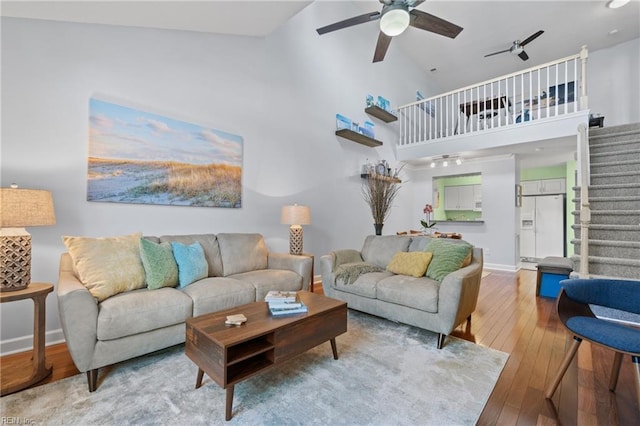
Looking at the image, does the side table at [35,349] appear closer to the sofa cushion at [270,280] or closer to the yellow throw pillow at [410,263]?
the sofa cushion at [270,280]

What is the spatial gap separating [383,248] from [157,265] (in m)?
2.31

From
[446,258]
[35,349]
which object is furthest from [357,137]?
Answer: [35,349]

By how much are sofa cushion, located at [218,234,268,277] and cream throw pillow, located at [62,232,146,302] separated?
2.59 ft

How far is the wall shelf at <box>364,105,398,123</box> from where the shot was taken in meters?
5.10

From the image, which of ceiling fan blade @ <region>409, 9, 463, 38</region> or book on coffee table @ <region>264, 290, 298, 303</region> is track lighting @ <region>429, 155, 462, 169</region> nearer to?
ceiling fan blade @ <region>409, 9, 463, 38</region>

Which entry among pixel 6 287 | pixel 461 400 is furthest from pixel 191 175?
pixel 461 400

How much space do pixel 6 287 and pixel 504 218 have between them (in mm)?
6841

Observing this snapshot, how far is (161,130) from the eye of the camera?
272 cm

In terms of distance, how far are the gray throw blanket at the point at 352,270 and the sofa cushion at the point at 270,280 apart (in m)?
0.44

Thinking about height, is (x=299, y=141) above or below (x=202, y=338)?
above

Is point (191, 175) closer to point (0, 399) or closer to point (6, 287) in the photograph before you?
point (6, 287)

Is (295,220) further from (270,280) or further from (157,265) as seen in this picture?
(157,265)

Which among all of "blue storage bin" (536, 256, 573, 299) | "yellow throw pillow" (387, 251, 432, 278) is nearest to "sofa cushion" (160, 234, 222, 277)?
"yellow throw pillow" (387, 251, 432, 278)

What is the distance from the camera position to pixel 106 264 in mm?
2002
